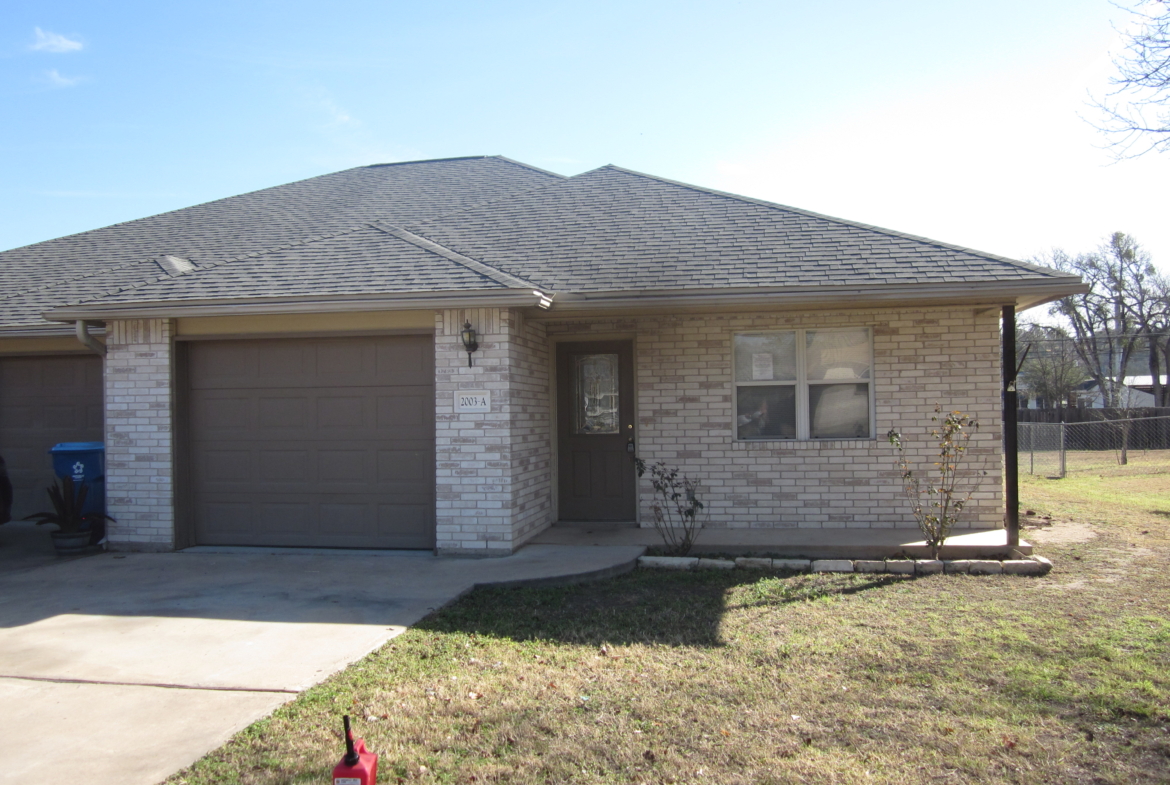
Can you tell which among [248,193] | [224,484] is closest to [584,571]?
[224,484]

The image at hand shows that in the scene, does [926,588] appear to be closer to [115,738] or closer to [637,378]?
[637,378]

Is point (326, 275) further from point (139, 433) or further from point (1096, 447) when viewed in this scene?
point (1096, 447)

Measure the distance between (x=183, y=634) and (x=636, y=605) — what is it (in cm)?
320

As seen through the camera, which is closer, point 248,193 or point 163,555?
point 163,555

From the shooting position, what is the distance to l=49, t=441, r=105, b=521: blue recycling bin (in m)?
8.80

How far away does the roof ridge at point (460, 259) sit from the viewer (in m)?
7.86

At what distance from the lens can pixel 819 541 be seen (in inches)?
319

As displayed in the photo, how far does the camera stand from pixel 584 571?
7.17m

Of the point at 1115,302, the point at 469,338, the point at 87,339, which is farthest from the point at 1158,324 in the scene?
the point at 87,339

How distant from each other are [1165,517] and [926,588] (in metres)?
5.80

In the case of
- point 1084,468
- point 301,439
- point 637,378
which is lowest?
point 1084,468

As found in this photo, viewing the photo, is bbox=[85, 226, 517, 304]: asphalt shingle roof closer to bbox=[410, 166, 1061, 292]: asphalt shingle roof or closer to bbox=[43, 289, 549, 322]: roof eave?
bbox=[43, 289, 549, 322]: roof eave

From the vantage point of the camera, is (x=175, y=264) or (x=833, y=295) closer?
(x=833, y=295)

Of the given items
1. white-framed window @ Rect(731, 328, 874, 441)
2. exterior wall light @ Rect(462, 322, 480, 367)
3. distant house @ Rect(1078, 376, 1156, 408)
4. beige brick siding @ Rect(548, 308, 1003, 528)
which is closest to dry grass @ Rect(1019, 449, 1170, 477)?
beige brick siding @ Rect(548, 308, 1003, 528)
